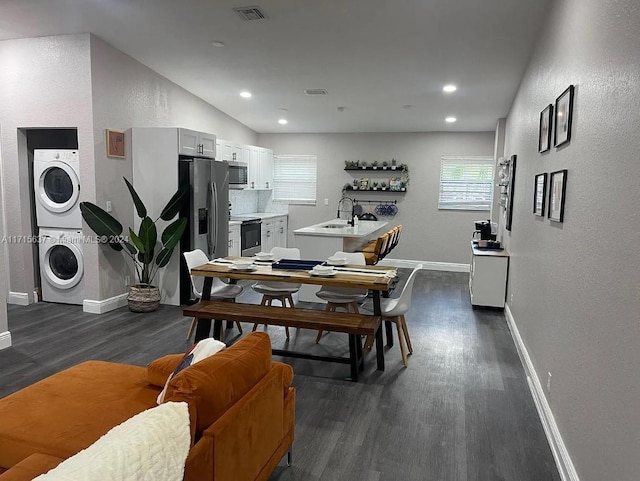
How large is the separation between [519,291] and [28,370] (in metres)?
4.23

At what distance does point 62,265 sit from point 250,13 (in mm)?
3517

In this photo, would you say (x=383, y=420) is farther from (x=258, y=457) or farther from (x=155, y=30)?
(x=155, y=30)

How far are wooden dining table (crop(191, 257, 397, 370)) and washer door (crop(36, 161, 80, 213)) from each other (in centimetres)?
210

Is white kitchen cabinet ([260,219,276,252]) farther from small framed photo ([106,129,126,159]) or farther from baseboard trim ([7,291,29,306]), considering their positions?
baseboard trim ([7,291,29,306])

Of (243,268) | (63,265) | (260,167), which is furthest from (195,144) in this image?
(260,167)

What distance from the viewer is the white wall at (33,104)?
4805 millimetres

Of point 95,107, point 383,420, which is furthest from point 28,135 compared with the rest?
point 383,420

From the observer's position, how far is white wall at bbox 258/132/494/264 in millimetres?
8336

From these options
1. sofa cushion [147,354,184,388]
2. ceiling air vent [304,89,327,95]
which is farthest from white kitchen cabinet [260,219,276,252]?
sofa cushion [147,354,184,388]

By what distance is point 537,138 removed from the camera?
388 centimetres

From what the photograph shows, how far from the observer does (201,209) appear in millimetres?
5465

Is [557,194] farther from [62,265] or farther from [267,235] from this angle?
[267,235]

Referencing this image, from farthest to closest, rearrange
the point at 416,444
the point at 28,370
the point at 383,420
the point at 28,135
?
the point at 28,135 → the point at 28,370 → the point at 383,420 → the point at 416,444

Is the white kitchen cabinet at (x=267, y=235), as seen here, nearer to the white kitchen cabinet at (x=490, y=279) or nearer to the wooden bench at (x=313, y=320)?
the white kitchen cabinet at (x=490, y=279)
